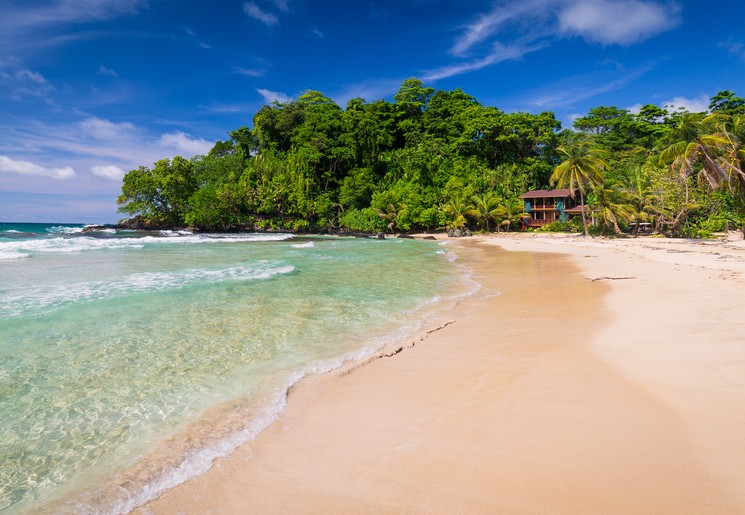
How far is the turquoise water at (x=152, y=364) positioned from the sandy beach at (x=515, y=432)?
0.53 meters

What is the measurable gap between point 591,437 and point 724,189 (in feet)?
99.8

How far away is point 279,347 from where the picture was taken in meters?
6.05

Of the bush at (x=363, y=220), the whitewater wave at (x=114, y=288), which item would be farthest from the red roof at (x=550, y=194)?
the whitewater wave at (x=114, y=288)

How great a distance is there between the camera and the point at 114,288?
36.0ft

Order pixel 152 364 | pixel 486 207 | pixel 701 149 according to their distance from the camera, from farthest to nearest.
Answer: pixel 486 207
pixel 701 149
pixel 152 364

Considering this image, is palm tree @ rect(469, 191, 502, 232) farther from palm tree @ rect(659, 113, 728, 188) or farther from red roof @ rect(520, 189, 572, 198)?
palm tree @ rect(659, 113, 728, 188)

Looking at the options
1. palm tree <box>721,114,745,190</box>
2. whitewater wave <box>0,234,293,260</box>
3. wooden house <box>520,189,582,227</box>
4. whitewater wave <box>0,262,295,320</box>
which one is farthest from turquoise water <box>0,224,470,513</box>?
wooden house <box>520,189,582,227</box>

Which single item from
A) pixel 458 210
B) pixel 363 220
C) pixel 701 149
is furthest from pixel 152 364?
pixel 363 220

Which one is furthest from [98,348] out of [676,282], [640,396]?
[676,282]

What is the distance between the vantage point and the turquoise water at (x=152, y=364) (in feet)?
10.1

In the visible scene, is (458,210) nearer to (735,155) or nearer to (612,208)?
(612,208)

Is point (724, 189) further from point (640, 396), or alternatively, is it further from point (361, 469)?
point (361, 469)

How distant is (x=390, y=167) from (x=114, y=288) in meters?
48.9

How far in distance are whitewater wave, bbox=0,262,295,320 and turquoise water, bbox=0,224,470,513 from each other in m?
0.09
